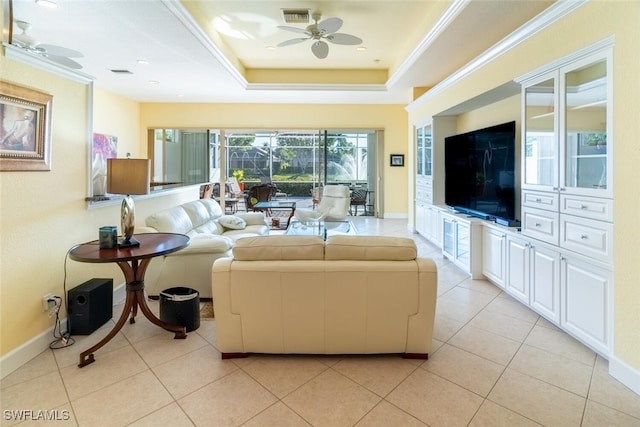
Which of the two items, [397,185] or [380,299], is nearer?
[380,299]

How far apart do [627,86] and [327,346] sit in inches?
92.2

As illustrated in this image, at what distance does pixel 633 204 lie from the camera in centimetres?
198

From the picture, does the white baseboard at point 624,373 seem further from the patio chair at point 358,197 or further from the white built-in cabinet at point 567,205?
the patio chair at point 358,197

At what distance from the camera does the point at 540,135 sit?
296 cm

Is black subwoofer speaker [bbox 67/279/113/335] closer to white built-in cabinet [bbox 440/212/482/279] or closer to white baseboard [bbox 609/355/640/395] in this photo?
white baseboard [bbox 609/355/640/395]

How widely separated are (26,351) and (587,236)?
3748 millimetres

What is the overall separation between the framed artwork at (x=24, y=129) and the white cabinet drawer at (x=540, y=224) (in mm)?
3697

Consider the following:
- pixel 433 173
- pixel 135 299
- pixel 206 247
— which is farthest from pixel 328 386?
pixel 433 173

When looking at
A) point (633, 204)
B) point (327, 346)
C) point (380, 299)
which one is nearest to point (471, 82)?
point (633, 204)

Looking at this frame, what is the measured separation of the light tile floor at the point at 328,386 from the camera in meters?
1.74

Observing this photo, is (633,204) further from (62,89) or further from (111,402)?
(62,89)

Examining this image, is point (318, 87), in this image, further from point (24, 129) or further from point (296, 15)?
point (24, 129)

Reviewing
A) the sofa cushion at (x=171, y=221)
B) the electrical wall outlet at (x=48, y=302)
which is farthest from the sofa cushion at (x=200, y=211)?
the electrical wall outlet at (x=48, y=302)

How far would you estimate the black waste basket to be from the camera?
268 cm
